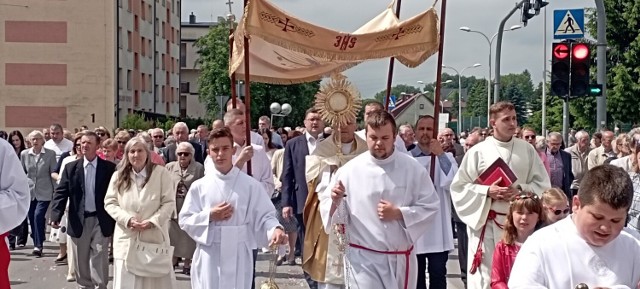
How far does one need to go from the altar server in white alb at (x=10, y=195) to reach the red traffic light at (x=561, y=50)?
8789mm

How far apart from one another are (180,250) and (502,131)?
17.2ft

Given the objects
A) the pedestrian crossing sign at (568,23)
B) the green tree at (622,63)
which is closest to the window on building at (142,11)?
the green tree at (622,63)

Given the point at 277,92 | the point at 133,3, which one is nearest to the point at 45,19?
the point at 133,3

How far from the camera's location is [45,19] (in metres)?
48.8

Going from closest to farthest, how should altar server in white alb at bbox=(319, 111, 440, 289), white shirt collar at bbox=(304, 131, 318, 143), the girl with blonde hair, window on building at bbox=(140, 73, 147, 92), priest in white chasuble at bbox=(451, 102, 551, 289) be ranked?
the girl with blonde hair → altar server in white alb at bbox=(319, 111, 440, 289) → priest in white chasuble at bbox=(451, 102, 551, 289) → white shirt collar at bbox=(304, 131, 318, 143) → window on building at bbox=(140, 73, 147, 92)

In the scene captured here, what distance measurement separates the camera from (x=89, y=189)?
10828 mm

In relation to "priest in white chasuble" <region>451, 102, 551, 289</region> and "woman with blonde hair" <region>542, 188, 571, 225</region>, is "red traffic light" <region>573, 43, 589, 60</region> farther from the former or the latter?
"woman with blonde hair" <region>542, 188, 571, 225</region>

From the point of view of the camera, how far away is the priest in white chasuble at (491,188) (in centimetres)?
811

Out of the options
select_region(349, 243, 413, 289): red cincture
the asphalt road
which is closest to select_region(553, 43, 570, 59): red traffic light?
the asphalt road

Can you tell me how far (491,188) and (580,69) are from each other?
235 inches

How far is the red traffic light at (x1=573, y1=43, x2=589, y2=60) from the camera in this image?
43.7 ft

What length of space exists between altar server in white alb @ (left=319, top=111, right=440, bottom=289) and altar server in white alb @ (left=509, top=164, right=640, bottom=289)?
2.91m

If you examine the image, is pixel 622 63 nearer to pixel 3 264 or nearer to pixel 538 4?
pixel 538 4

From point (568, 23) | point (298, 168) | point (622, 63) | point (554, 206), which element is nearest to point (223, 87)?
point (622, 63)
